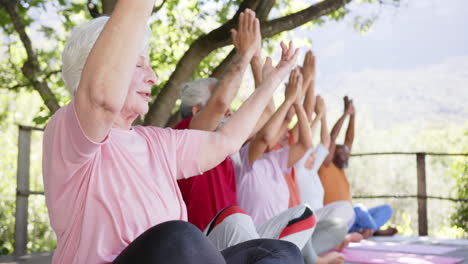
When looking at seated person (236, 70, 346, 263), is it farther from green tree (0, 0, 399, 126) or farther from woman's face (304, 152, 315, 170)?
green tree (0, 0, 399, 126)

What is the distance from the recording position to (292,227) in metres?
2.97

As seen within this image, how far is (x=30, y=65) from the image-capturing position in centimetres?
569

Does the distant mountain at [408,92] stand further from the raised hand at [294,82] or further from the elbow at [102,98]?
the elbow at [102,98]

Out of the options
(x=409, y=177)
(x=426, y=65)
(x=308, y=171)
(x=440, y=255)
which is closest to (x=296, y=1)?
(x=308, y=171)

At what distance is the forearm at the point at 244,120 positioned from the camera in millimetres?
1872

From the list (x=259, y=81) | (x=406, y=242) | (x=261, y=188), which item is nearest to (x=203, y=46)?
(x=261, y=188)

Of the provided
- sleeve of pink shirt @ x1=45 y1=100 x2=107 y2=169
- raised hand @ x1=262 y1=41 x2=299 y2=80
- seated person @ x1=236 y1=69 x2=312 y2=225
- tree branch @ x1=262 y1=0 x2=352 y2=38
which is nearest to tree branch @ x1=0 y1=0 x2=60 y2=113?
A: tree branch @ x1=262 y1=0 x2=352 y2=38

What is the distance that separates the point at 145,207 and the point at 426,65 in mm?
61662

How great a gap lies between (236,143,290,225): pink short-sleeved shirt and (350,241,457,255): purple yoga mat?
173 cm

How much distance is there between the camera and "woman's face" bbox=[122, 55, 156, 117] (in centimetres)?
171

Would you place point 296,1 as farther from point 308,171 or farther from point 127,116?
point 127,116

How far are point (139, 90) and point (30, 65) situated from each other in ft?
14.2

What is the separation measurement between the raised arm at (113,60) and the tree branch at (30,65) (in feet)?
14.5

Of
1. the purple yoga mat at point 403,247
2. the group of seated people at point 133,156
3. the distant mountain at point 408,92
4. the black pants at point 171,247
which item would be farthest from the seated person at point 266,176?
the distant mountain at point 408,92
